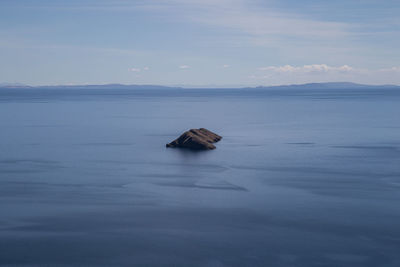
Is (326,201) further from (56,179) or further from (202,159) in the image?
(56,179)

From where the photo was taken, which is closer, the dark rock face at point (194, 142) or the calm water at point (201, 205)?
the calm water at point (201, 205)

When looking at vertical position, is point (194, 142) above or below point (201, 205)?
above

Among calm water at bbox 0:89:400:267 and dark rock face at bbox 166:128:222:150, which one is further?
dark rock face at bbox 166:128:222:150

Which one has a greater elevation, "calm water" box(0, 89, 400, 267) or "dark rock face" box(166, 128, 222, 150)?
"dark rock face" box(166, 128, 222, 150)

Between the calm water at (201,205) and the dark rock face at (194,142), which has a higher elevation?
the dark rock face at (194,142)

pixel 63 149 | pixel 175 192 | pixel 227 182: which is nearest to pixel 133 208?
pixel 175 192

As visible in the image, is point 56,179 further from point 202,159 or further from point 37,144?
point 37,144

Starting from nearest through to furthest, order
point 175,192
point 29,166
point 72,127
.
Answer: point 175,192
point 29,166
point 72,127

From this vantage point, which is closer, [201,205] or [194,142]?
[201,205]

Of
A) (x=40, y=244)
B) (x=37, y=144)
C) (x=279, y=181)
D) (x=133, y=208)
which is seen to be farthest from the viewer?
(x=37, y=144)

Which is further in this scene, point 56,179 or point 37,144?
point 37,144
